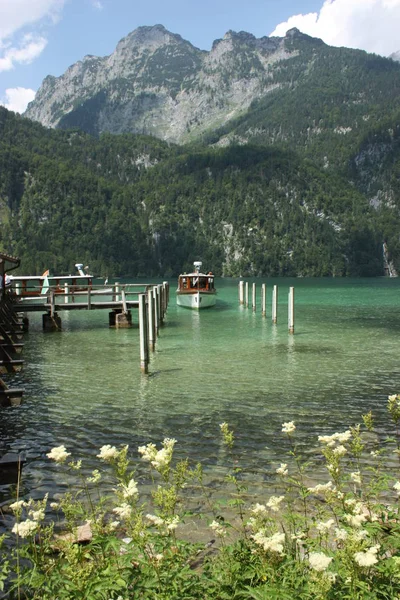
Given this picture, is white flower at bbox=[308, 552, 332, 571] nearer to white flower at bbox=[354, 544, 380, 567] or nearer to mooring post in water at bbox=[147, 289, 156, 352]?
white flower at bbox=[354, 544, 380, 567]

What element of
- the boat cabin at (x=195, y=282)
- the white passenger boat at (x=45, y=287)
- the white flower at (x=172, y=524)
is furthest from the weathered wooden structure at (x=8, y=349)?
the boat cabin at (x=195, y=282)

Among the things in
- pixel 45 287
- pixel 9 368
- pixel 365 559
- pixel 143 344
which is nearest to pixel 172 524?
pixel 365 559

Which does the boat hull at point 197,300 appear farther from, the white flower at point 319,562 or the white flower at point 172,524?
the white flower at point 319,562

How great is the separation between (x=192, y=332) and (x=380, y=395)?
18229 millimetres

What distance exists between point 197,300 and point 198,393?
34815 mm

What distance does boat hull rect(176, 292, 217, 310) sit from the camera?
50719 mm

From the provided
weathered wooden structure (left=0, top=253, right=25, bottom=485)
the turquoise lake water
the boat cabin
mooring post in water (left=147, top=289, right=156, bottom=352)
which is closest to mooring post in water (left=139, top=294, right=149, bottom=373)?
the turquoise lake water

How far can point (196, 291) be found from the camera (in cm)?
5112

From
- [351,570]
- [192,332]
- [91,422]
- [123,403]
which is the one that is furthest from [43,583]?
[192,332]

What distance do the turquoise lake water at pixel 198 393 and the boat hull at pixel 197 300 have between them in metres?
19.6

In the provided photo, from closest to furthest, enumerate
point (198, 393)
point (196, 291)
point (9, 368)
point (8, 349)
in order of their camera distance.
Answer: point (198, 393) → point (9, 368) → point (8, 349) → point (196, 291)

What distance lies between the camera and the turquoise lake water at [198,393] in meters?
10.9

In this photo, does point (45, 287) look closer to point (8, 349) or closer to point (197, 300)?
point (197, 300)

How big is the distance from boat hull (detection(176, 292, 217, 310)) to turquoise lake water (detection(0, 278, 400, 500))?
64.2ft
